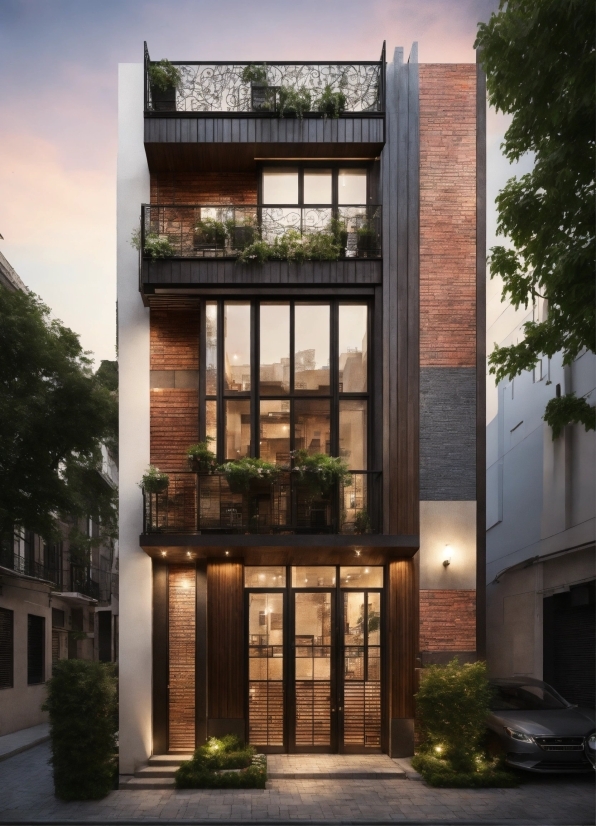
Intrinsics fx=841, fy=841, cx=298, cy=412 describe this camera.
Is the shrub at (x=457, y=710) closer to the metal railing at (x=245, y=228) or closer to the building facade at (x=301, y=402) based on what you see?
the building facade at (x=301, y=402)

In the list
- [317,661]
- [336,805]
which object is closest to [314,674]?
[317,661]

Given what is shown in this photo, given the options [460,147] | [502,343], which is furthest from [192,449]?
[502,343]

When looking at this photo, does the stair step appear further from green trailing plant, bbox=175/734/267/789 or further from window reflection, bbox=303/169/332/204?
window reflection, bbox=303/169/332/204

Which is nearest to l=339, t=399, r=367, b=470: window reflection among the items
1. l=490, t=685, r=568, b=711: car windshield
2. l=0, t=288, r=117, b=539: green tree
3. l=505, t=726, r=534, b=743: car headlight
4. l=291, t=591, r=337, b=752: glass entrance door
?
l=291, t=591, r=337, b=752: glass entrance door

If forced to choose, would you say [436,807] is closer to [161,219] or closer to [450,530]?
[450,530]

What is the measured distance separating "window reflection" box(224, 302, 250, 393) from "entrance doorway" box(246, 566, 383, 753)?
3.01 metres

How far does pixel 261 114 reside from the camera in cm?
1314

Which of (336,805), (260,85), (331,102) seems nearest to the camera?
(336,805)

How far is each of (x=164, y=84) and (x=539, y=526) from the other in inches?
410

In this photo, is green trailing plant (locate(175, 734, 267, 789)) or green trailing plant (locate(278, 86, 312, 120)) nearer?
green trailing plant (locate(175, 734, 267, 789))

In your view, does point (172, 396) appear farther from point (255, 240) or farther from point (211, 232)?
point (255, 240)

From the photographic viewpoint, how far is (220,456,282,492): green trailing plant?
12234 mm

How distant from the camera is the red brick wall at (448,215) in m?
12.9

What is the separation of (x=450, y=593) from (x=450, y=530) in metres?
0.94
